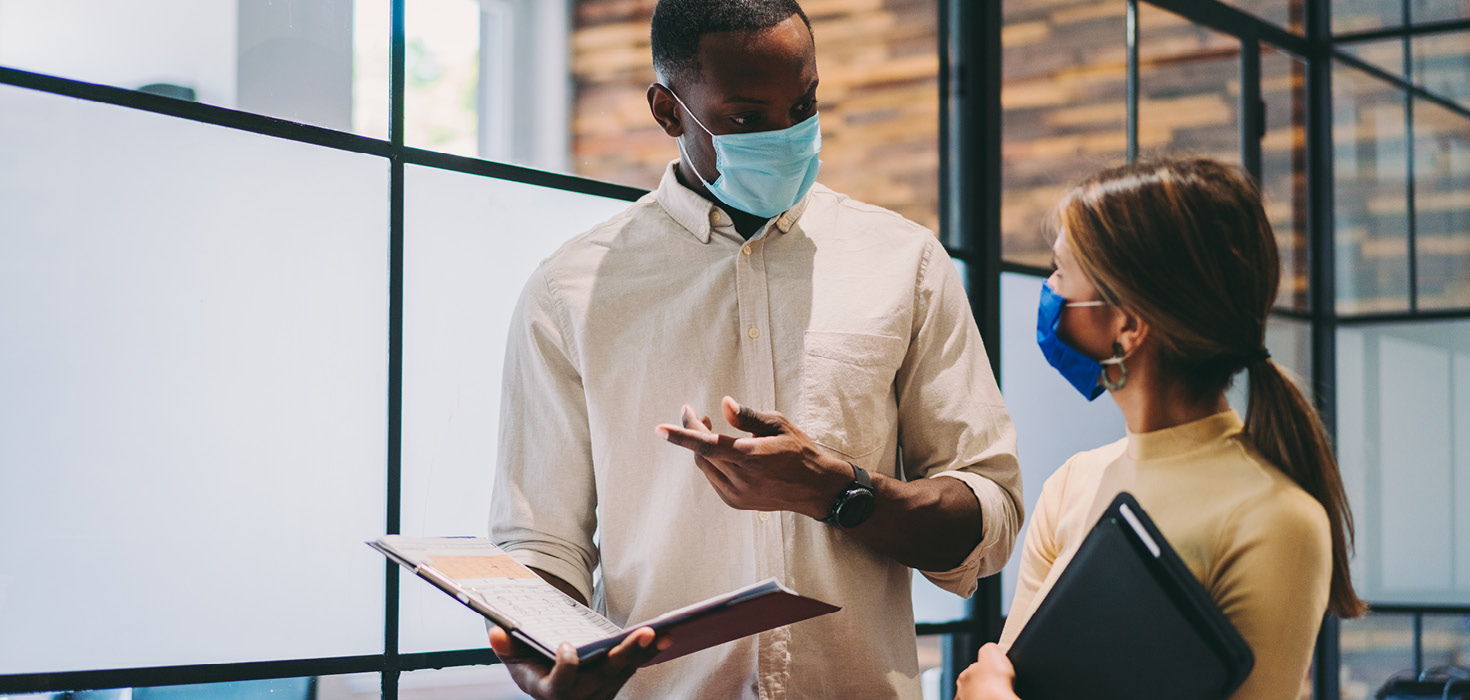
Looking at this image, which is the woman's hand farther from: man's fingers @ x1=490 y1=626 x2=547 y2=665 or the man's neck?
the man's neck

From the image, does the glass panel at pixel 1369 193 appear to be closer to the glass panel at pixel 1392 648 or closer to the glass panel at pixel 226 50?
the glass panel at pixel 1392 648

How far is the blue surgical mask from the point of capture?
175 cm

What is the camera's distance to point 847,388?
1.71 metres

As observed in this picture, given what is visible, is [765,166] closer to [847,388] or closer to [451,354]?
[847,388]

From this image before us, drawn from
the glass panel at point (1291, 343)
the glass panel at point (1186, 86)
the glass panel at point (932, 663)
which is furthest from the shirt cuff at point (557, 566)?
the glass panel at point (1291, 343)

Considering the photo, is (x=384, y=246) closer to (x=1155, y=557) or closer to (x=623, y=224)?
(x=623, y=224)

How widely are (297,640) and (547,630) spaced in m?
0.83

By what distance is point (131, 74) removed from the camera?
6.40 ft

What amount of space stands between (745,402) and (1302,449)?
749 mm

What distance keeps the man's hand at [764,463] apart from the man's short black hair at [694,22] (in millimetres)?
539

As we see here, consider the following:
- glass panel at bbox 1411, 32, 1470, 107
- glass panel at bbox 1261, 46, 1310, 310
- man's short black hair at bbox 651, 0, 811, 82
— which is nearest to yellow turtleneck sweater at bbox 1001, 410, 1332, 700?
man's short black hair at bbox 651, 0, 811, 82

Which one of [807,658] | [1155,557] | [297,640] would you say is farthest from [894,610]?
[297,640]

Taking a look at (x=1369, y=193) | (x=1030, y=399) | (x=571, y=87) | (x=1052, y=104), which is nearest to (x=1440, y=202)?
(x=1369, y=193)

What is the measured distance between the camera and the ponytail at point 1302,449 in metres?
1.20
